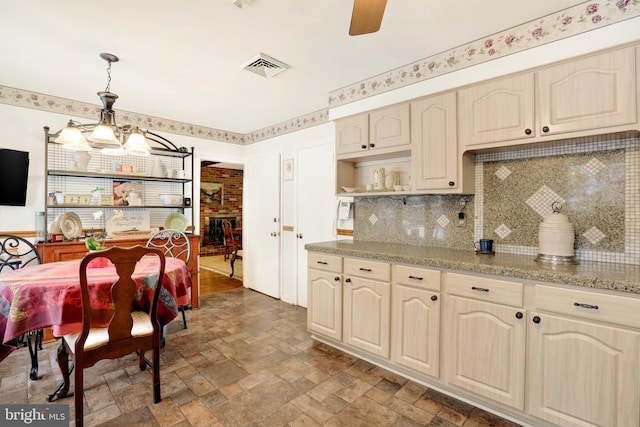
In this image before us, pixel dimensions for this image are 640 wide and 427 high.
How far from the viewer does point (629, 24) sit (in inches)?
67.9

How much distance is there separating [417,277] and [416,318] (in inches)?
11.8

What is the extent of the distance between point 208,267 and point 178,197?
2833mm

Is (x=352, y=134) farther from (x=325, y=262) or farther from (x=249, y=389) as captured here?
(x=249, y=389)

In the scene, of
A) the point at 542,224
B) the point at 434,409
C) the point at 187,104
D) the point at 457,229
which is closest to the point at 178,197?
the point at 187,104

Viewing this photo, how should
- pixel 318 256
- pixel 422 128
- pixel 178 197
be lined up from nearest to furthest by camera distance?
1. pixel 422 128
2. pixel 318 256
3. pixel 178 197

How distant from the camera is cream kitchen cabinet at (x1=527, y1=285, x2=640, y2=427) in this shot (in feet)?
4.79

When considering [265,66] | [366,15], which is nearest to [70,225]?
[265,66]

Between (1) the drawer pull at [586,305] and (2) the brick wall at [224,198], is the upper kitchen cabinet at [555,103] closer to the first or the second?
(1) the drawer pull at [586,305]

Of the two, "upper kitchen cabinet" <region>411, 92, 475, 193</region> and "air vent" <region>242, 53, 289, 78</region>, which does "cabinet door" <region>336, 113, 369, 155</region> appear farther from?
"air vent" <region>242, 53, 289, 78</region>

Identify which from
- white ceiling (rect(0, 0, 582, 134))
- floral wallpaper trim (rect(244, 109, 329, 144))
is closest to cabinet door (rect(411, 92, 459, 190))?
white ceiling (rect(0, 0, 582, 134))

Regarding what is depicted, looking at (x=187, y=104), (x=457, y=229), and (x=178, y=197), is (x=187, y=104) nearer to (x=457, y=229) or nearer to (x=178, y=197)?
(x=178, y=197)

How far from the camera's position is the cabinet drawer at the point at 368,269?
2361 millimetres

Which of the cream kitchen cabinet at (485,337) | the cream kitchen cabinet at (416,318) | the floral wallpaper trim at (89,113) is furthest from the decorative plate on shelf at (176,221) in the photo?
the cream kitchen cabinet at (485,337)

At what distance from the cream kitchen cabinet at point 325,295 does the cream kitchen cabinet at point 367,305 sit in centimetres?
8
